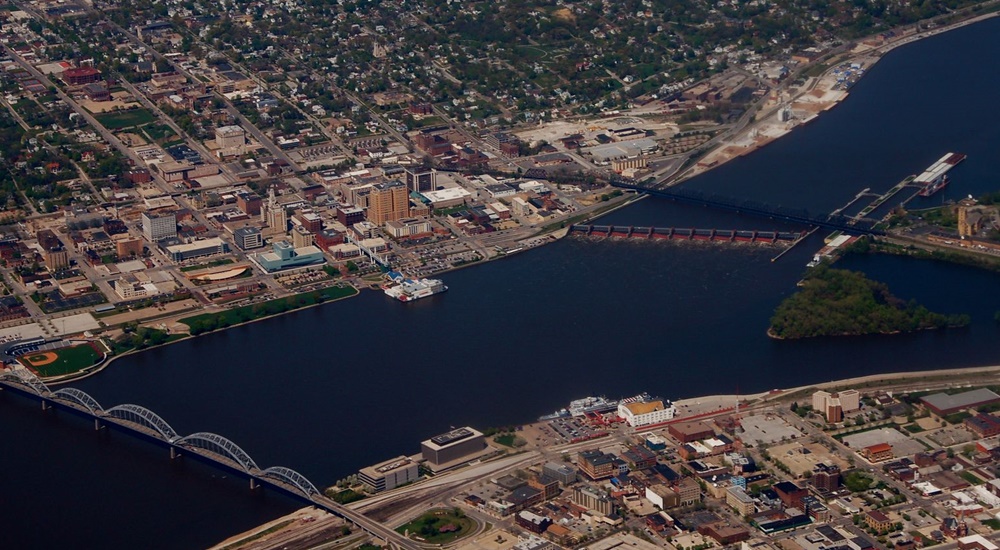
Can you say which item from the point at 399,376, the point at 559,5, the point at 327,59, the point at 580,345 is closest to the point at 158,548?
the point at 399,376

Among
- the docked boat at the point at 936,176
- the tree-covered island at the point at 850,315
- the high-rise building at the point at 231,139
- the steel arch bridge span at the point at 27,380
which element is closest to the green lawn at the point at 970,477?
the tree-covered island at the point at 850,315

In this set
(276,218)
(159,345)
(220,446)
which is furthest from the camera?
(276,218)

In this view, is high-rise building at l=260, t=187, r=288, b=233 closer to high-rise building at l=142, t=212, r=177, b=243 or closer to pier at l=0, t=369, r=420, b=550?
high-rise building at l=142, t=212, r=177, b=243

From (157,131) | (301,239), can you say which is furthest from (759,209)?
(157,131)

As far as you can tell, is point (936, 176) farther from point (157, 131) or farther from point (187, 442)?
point (187, 442)

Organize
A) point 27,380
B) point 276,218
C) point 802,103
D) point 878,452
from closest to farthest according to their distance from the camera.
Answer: point 878,452, point 27,380, point 276,218, point 802,103

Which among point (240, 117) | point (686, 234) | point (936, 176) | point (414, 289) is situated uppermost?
point (936, 176)

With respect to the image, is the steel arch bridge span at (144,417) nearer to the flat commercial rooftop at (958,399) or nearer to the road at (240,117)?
the flat commercial rooftop at (958,399)

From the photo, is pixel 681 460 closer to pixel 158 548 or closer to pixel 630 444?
pixel 630 444
